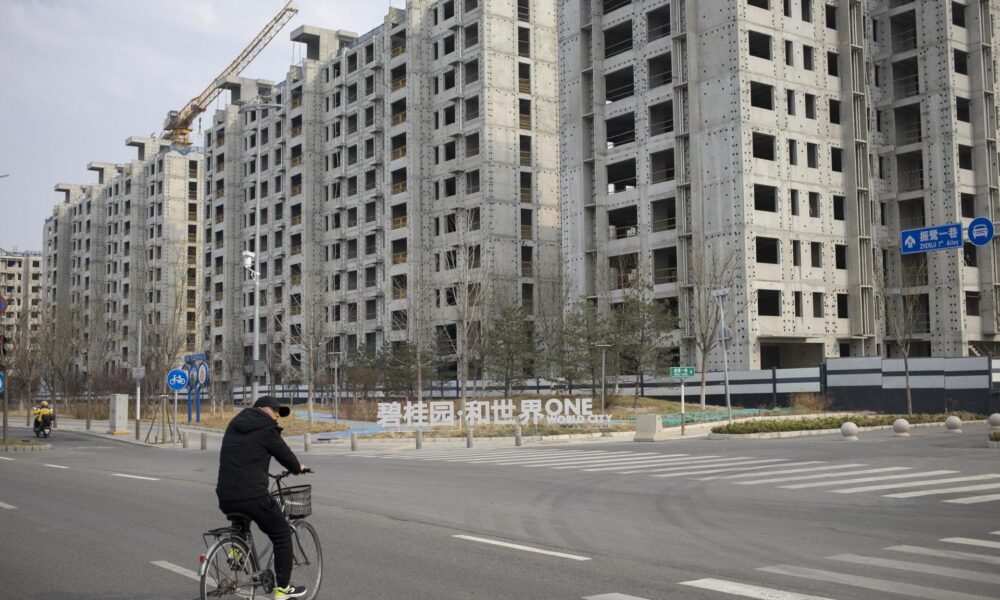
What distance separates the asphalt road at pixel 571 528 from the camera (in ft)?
27.5

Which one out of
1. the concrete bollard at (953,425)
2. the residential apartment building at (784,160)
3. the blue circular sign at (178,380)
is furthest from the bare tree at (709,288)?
the blue circular sign at (178,380)

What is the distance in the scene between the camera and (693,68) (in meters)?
54.3

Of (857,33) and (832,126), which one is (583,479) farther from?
(857,33)

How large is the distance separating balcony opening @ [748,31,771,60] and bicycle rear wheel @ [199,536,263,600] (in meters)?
52.7

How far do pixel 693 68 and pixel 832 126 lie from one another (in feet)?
32.1

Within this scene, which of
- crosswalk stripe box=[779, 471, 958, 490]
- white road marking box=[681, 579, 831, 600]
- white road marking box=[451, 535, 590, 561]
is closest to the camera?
white road marking box=[681, 579, 831, 600]

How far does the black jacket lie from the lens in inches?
279

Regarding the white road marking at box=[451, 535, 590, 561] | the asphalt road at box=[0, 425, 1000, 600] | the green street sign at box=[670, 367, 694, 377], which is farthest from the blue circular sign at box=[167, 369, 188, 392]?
the white road marking at box=[451, 535, 590, 561]

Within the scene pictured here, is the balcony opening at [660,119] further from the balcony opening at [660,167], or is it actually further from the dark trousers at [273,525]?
the dark trousers at [273,525]

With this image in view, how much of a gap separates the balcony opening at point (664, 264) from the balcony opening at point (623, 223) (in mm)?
2053

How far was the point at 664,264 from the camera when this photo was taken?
58656 mm

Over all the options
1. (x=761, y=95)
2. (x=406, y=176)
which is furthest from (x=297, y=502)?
(x=406, y=176)

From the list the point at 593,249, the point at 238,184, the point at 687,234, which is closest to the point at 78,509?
the point at 687,234

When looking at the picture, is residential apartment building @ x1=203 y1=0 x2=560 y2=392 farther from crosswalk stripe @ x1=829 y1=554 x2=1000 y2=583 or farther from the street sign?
crosswalk stripe @ x1=829 y1=554 x2=1000 y2=583
